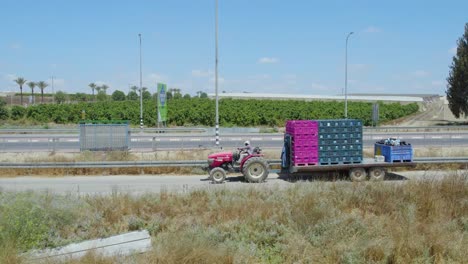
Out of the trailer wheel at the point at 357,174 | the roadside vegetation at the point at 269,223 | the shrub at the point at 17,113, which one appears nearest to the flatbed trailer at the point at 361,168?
the trailer wheel at the point at 357,174

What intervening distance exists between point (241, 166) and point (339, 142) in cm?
363

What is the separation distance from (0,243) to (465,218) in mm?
8910

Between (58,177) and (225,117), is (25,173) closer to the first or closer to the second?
(58,177)

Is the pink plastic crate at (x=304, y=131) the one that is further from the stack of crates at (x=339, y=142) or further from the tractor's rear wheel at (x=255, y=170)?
the tractor's rear wheel at (x=255, y=170)

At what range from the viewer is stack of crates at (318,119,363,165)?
1595 centimetres

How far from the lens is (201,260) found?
6969mm

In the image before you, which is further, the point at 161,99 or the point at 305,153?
the point at 161,99

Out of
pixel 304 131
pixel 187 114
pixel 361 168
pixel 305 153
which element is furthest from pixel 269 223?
pixel 187 114

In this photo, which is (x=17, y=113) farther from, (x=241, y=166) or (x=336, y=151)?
(x=336, y=151)

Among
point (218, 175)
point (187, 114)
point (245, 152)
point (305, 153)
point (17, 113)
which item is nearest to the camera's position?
point (218, 175)

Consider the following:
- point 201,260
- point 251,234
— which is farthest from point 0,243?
point 251,234

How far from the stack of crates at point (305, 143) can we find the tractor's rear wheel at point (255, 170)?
1.18 metres

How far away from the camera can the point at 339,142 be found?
631 inches

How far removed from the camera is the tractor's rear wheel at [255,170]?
15.5 m
